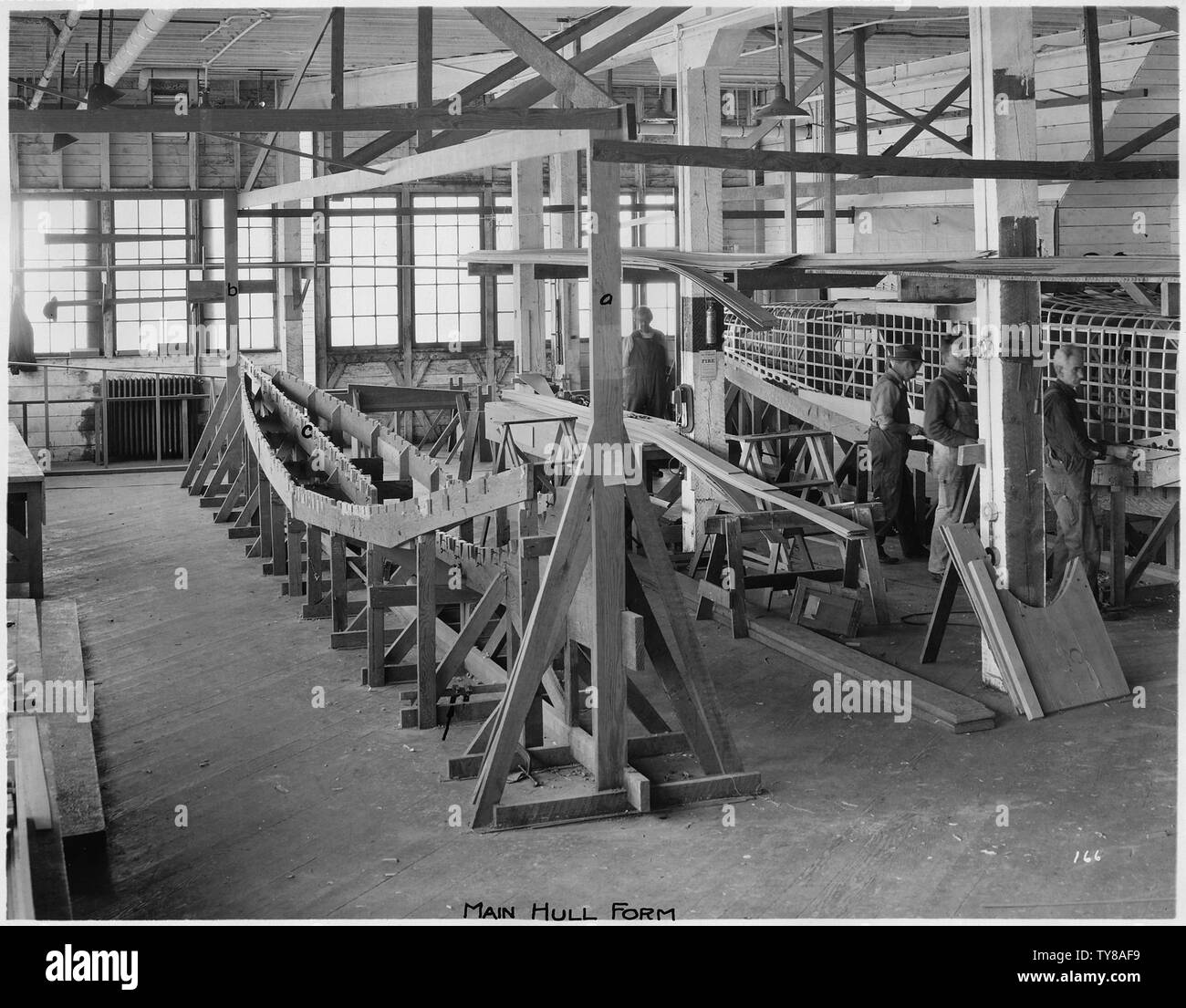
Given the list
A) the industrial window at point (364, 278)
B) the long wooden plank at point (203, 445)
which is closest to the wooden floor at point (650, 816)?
the long wooden plank at point (203, 445)

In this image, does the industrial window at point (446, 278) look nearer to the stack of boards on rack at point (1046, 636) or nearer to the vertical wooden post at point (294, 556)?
the vertical wooden post at point (294, 556)

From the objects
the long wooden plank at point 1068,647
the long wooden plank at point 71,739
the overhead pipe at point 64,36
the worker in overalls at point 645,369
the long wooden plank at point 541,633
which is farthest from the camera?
the worker in overalls at point 645,369

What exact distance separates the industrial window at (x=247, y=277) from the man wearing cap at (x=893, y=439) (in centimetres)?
1026

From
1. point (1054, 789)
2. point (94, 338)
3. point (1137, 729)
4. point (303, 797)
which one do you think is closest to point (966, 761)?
point (1054, 789)

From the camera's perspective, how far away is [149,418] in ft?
58.2

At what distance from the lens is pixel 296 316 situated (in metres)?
16.4

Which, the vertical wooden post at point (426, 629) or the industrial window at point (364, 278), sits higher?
the industrial window at point (364, 278)

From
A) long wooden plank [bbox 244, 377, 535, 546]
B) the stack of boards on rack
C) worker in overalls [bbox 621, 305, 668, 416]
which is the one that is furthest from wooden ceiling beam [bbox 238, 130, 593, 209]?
worker in overalls [bbox 621, 305, 668, 416]

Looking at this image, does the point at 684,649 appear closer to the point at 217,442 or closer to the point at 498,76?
the point at 498,76

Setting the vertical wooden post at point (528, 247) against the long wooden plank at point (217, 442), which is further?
the long wooden plank at point (217, 442)

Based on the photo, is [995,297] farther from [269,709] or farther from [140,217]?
[140,217]

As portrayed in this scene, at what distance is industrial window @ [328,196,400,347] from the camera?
61.3 feet

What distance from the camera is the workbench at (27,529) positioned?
9.09 metres

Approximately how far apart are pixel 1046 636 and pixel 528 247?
7.35 metres
